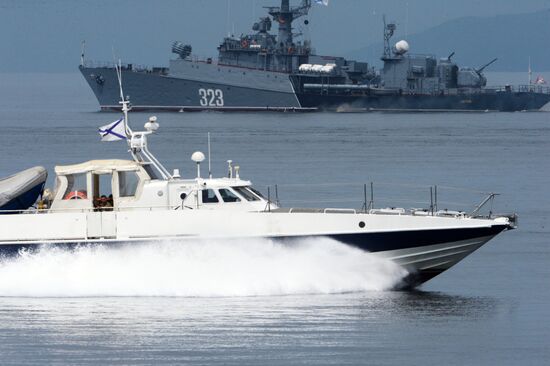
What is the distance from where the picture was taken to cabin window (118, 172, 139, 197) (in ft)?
91.8

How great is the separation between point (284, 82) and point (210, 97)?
24.0 feet

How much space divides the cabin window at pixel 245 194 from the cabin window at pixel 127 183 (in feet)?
7.03

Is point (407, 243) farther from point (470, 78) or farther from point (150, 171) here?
point (470, 78)

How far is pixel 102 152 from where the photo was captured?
68.6 metres

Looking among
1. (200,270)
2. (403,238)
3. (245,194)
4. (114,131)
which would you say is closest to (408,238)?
(403,238)

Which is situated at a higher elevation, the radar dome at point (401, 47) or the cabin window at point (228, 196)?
the radar dome at point (401, 47)

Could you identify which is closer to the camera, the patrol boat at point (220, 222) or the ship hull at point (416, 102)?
the patrol boat at point (220, 222)

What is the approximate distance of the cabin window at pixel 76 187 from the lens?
28.1m

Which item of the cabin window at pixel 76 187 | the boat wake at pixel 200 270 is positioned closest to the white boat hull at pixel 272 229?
the boat wake at pixel 200 270

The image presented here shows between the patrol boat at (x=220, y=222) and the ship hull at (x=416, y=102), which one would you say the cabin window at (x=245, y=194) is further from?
the ship hull at (x=416, y=102)

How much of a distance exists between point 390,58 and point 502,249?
305ft

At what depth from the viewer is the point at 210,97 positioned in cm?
12538

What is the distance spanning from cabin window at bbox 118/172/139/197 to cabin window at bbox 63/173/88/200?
29.6 inches

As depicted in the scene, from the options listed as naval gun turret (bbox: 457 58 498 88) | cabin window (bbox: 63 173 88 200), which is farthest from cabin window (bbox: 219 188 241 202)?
naval gun turret (bbox: 457 58 498 88)
